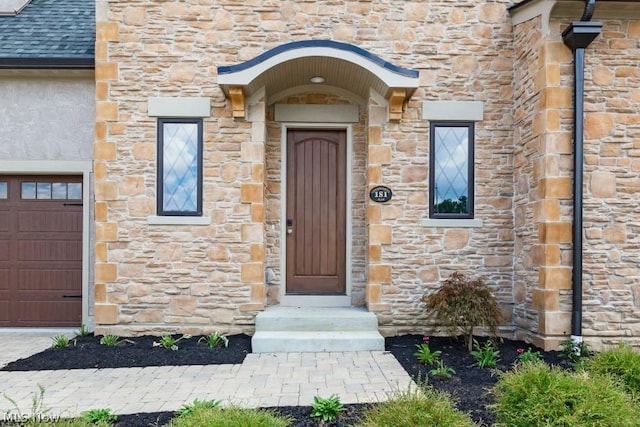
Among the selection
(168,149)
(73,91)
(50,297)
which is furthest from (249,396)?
(73,91)

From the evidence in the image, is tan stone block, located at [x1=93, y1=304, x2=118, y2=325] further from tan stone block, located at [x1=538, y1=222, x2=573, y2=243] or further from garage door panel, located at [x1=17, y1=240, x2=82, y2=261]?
tan stone block, located at [x1=538, y1=222, x2=573, y2=243]

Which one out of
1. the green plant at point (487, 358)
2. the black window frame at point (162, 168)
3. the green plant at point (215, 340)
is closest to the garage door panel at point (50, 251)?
the black window frame at point (162, 168)

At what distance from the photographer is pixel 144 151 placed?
5.92 m

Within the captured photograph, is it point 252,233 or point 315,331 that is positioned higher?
point 252,233

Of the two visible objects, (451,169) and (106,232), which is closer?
(106,232)

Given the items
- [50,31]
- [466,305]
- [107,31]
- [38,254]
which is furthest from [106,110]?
[466,305]

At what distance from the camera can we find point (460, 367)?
471 cm

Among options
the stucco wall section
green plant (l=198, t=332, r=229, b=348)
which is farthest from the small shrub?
the stucco wall section

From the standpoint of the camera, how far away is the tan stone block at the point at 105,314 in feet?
19.2

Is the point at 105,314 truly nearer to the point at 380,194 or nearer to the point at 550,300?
the point at 380,194

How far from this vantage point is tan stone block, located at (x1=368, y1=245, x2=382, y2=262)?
593 centimetres

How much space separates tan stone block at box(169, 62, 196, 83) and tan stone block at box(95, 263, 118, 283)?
2590mm

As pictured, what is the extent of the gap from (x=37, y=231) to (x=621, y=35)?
820 centimetres

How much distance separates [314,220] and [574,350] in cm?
356
